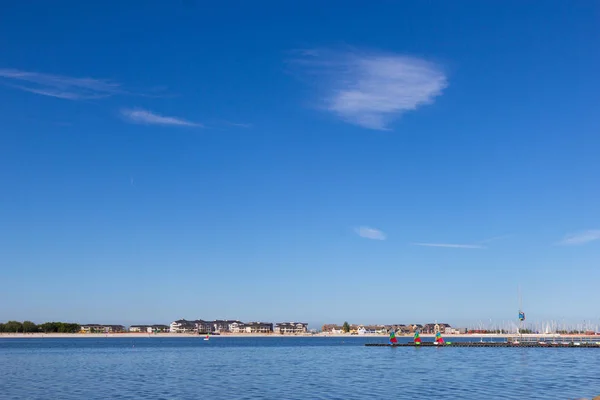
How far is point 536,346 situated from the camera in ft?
483

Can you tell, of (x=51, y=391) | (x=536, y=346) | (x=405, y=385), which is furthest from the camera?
(x=536, y=346)

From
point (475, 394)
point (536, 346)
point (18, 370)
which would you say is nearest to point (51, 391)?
point (18, 370)

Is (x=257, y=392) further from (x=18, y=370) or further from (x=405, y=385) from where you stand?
(x=18, y=370)

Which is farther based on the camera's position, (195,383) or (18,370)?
(18,370)

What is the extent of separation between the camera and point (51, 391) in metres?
52.4

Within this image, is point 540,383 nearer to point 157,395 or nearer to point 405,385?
point 405,385

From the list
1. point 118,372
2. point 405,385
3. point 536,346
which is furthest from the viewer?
point 536,346

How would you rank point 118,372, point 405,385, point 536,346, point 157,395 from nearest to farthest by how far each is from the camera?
point 157,395, point 405,385, point 118,372, point 536,346

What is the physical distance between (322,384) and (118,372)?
29540 mm

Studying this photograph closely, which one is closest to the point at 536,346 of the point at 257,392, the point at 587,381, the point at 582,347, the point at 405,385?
the point at 582,347

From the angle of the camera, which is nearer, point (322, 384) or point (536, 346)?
point (322, 384)

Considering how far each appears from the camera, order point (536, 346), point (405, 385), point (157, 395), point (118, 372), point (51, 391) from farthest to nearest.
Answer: point (536, 346)
point (118, 372)
point (405, 385)
point (51, 391)
point (157, 395)

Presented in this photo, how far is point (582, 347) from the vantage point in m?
148

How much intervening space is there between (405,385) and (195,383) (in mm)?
19708
